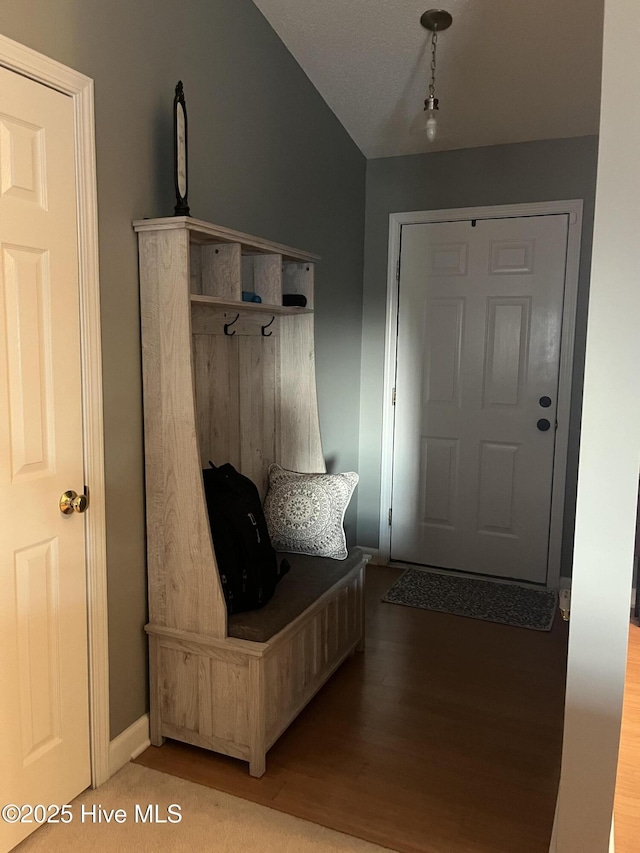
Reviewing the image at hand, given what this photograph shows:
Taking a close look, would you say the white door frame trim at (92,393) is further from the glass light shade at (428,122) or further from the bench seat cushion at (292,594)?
the glass light shade at (428,122)

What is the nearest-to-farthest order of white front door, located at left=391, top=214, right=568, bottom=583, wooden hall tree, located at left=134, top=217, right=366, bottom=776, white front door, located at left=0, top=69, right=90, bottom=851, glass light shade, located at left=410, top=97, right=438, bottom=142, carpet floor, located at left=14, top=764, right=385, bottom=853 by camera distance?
1. white front door, located at left=0, top=69, right=90, bottom=851
2. carpet floor, located at left=14, top=764, right=385, bottom=853
3. wooden hall tree, located at left=134, top=217, right=366, bottom=776
4. glass light shade, located at left=410, top=97, right=438, bottom=142
5. white front door, located at left=391, top=214, right=568, bottom=583

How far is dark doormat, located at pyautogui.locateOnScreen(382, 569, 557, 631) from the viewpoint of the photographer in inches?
135

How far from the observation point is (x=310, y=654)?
98.2 inches

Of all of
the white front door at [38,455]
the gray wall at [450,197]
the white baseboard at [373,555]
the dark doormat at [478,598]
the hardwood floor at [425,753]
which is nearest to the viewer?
the white front door at [38,455]

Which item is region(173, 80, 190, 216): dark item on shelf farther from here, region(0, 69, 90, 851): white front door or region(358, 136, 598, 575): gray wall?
region(358, 136, 598, 575): gray wall

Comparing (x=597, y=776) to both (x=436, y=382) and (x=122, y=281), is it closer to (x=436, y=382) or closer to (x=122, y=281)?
(x=122, y=281)

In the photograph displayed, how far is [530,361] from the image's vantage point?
3.75 m

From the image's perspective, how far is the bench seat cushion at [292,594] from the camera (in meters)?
2.18

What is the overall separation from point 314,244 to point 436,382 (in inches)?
43.4

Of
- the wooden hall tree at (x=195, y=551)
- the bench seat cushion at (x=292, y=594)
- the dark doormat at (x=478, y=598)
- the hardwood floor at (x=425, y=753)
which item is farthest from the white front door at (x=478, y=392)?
the wooden hall tree at (x=195, y=551)

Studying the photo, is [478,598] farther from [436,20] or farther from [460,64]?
[436,20]

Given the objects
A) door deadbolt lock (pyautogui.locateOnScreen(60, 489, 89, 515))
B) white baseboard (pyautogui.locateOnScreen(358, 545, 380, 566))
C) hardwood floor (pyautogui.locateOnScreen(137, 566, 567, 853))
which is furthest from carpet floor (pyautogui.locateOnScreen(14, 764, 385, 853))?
white baseboard (pyautogui.locateOnScreen(358, 545, 380, 566))

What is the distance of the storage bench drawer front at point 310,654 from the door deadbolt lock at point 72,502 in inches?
29.6

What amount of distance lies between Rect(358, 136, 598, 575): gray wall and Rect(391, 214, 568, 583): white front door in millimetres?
115
